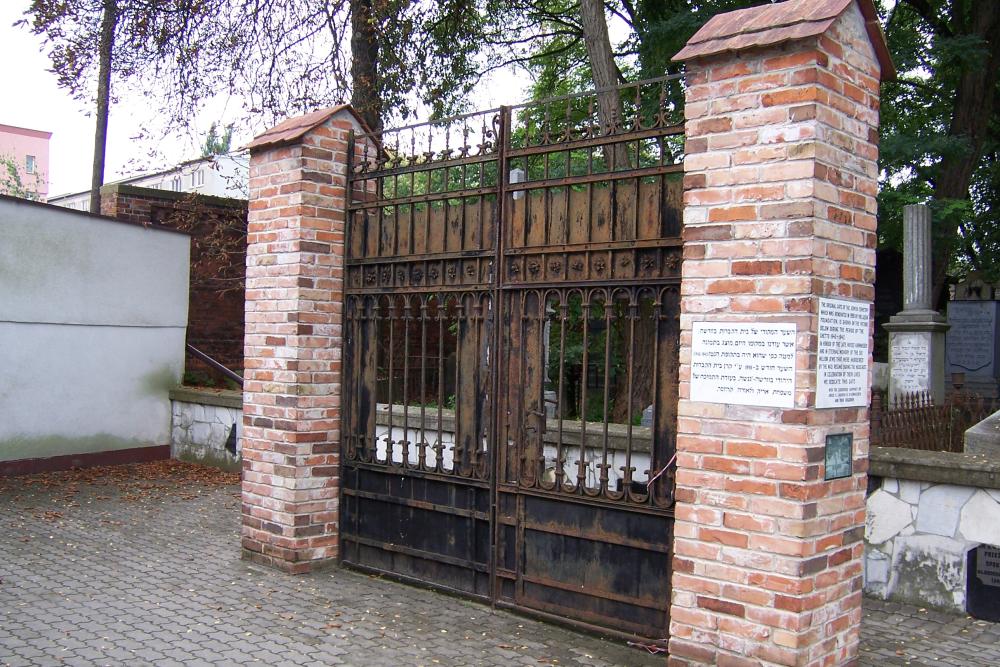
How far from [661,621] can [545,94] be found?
43.6ft

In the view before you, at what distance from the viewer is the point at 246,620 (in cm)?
486

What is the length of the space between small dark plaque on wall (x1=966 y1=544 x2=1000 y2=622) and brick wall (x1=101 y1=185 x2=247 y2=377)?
33.4 ft

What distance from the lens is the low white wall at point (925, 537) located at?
16.5 feet

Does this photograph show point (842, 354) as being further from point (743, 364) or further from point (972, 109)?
point (972, 109)

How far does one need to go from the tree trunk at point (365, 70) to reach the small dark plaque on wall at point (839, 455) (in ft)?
31.4

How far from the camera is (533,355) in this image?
16.4 feet

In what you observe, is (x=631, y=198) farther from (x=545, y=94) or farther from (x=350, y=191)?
(x=545, y=94)

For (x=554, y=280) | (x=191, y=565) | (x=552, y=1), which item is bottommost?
(x=191, y=565)

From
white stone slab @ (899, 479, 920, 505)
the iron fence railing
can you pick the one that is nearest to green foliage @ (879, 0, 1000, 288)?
the iron fence railing

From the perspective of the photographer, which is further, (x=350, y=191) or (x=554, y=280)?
(x=350, y=191)

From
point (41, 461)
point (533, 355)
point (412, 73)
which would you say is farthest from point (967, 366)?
point (41, 461)

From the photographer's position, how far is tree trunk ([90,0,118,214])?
1286 centimetres

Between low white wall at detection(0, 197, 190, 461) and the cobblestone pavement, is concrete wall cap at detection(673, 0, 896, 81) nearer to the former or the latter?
the cobblestone pavement

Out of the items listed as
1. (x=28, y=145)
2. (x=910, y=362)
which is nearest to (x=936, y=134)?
(x=910, y=362)
